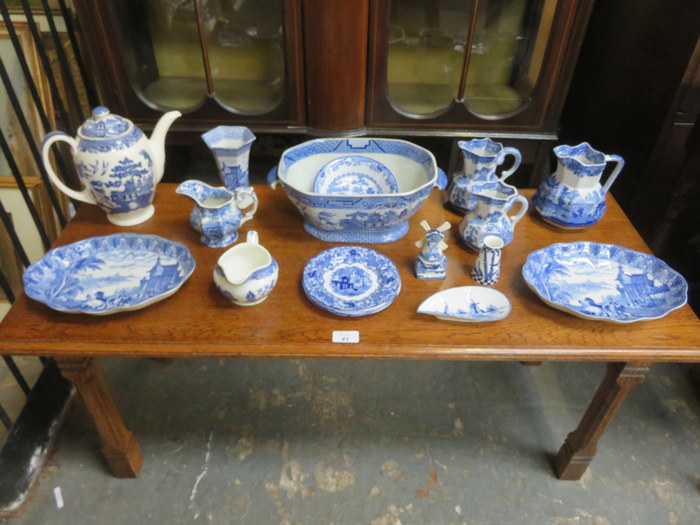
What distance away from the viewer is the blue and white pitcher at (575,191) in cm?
99

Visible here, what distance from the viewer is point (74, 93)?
127 cm

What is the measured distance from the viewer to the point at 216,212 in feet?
3.10

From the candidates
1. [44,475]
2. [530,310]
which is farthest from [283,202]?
[44,475]

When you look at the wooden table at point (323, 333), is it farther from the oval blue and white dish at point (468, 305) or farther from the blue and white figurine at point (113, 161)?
the blue and white figurine at point (113, 161)

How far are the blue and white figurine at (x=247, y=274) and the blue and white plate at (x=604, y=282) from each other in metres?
0.44

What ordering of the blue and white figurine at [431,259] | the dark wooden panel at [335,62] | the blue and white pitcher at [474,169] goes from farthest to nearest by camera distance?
the dark wooden panel at [335,62], the blue and white pitcher at [474,169], the blue and white figurine at [431,259]

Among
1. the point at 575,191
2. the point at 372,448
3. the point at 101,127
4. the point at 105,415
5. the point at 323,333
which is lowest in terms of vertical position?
the point at 372,448

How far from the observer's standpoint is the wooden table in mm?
790

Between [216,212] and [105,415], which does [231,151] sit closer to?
[216,212]

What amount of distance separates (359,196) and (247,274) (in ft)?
0.79

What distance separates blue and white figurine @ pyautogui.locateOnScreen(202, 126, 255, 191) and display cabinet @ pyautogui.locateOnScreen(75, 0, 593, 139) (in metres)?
0.24

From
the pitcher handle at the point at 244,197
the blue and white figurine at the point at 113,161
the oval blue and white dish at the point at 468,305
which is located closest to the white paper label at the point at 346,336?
the oval blue and white dish at the point at 468,305

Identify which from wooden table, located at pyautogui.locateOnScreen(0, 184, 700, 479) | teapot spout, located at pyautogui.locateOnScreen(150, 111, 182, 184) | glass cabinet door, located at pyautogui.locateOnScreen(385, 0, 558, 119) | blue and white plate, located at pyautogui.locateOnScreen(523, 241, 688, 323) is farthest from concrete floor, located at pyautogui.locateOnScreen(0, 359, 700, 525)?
→ glass cabinet door, located at pyautogui.locateOnScreen(385, 0, 558, 119)

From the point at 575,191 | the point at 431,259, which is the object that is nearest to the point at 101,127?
the point at 431,259
